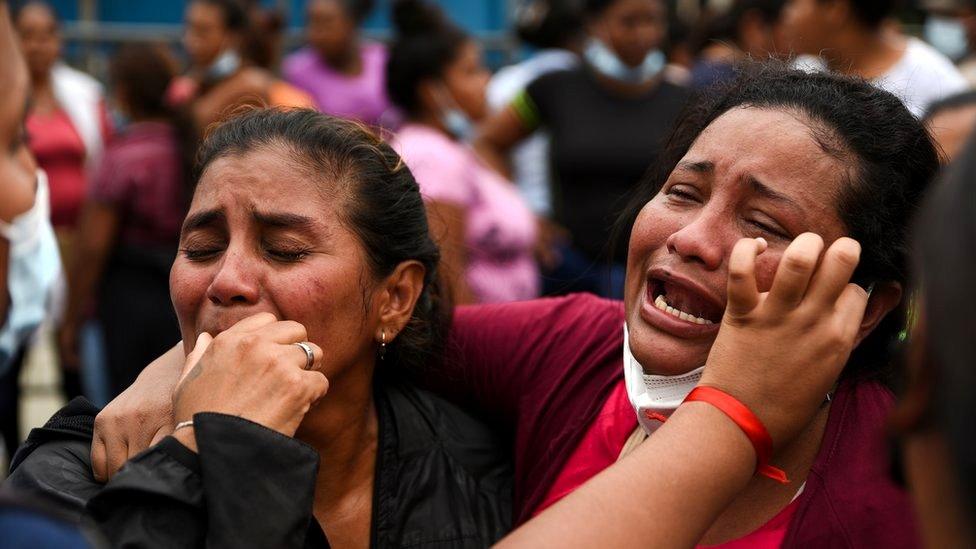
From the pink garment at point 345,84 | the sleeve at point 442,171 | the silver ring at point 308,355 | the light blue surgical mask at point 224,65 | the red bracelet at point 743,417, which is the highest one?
the red bracelet at point 743,417

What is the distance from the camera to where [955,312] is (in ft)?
3.64

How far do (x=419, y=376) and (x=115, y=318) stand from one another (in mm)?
3077

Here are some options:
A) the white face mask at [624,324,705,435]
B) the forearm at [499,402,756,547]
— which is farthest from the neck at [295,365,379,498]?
the forearm at [499,402,756,547]

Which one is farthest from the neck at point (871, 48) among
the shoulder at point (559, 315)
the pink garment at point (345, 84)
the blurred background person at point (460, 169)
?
the pink garment at point (345, 84)

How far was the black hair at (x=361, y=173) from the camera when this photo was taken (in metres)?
2.40

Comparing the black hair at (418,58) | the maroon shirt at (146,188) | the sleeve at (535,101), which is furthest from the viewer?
the sleeve at (535,101)

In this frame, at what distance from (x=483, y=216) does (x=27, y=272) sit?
248cm

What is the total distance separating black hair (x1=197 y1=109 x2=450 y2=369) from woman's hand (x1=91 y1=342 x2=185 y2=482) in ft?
1.57

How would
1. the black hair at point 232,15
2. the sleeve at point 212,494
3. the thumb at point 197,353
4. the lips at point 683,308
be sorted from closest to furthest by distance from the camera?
the sleeve at point 212,494 < the thumb at point 197,353 < the lips at point 683,308 < the black hair at point 232,15

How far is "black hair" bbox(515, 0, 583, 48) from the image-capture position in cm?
767

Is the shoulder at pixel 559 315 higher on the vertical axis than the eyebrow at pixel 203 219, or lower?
lower

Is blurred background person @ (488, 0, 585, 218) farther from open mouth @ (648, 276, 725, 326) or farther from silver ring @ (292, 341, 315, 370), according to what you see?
silver ring @ (292, 341, 315, 370)

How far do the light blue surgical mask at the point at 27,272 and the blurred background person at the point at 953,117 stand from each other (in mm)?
2292

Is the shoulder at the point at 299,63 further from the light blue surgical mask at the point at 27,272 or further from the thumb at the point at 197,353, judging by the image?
the thumb at the point at 197,353
